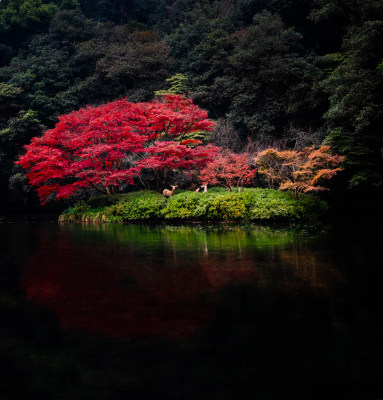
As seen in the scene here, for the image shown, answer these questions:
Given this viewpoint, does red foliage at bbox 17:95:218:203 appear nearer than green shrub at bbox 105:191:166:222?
No

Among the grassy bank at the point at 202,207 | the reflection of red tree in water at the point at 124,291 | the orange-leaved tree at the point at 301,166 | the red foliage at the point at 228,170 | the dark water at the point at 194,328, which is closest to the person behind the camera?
the dark water at the point at 194,328

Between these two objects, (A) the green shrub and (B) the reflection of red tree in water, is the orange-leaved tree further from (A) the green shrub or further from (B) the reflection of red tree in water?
(B) the reflection of red tree in water

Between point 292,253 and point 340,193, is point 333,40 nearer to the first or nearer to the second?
point 340,193

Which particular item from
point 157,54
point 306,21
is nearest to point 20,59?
point 157,54

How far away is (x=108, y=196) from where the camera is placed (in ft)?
58.4

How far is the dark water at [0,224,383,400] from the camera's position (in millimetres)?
2338

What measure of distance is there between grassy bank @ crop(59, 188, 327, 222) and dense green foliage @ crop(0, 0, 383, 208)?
2987mm

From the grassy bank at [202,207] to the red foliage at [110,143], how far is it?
47.1 inches

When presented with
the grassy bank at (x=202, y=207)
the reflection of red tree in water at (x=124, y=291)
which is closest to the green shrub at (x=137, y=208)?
the grassy bank at (x=202, y=207)

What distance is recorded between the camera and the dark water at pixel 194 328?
2.34m

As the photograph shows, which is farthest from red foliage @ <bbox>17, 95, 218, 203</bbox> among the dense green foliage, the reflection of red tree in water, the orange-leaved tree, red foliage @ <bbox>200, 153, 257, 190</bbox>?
the reflection of red tree in water

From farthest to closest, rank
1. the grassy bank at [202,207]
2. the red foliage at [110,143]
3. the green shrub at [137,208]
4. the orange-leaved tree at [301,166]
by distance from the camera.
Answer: the red foliage at [110,143] < the green shrub at [137,208] < the orange-leaved tree at [301,166] < the grassy bank at [202,207]

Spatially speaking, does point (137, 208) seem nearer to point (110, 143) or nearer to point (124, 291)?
point (110, 143)

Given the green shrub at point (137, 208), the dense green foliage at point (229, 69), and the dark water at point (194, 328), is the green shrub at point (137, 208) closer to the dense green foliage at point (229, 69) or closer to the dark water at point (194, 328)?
the dense green foliage at point (229, 69)
